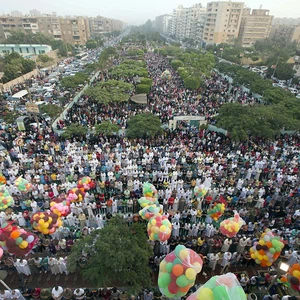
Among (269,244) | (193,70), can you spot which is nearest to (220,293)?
(269,244)

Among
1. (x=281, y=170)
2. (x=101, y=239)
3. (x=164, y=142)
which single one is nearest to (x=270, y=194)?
(x=281, y=170)

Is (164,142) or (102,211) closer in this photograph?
(102,211)

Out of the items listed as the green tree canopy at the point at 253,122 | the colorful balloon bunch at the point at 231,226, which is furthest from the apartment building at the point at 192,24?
the colorful balloon bunch at the point at 231,226

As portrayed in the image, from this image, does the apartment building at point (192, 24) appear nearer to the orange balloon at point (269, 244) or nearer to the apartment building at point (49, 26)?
the apartment building at point (49, 26)

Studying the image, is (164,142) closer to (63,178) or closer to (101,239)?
(63,178)

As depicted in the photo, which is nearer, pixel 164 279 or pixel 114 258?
pixel 164 279

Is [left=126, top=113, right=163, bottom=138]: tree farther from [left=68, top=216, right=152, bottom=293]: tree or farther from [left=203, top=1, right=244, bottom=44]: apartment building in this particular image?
[left=203, top=1, right=244, bottom=44]: apartment building


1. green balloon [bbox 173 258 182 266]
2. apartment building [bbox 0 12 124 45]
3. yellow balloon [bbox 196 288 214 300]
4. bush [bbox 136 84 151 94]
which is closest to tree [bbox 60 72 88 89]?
bush [bbox 136 84 151 94]

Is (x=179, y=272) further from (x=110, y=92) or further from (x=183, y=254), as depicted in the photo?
(x=110, y=92)
